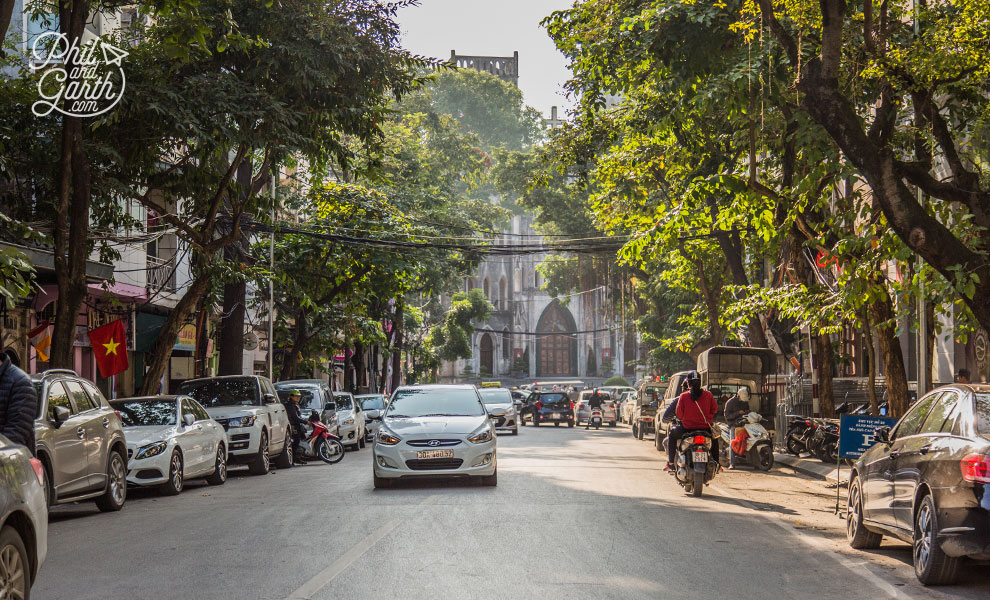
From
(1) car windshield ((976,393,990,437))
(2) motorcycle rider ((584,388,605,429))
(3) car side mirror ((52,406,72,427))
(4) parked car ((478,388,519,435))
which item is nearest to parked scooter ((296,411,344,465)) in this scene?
(3) car side mirror ((52,406,72,427))

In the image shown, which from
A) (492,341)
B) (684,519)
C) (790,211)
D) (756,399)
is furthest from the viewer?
(492,341)

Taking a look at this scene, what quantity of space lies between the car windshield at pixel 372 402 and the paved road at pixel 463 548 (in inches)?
700

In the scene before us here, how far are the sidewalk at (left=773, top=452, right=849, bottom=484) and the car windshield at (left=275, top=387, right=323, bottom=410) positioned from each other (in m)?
10.7

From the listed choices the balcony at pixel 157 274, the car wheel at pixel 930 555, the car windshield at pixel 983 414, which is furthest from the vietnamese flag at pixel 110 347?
the car windshield at pixel 983 414

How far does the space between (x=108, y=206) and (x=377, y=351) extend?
3741cm

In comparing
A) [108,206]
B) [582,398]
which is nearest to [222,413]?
[108,206]

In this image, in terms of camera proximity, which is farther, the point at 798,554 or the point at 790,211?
the point at 790,211

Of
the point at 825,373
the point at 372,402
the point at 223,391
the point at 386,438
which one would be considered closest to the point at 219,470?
the point at 223,391

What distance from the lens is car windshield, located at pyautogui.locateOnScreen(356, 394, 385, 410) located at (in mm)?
34250

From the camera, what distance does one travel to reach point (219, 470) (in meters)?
18.1

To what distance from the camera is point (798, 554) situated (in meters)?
9.63

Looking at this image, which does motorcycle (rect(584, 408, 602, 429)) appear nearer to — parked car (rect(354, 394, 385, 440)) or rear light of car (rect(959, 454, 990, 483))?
parked car (rect(354, 394, 385, 440))

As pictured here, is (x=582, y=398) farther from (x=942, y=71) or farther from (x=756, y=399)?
(x=942, y=71)

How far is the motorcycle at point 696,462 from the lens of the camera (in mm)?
14898
